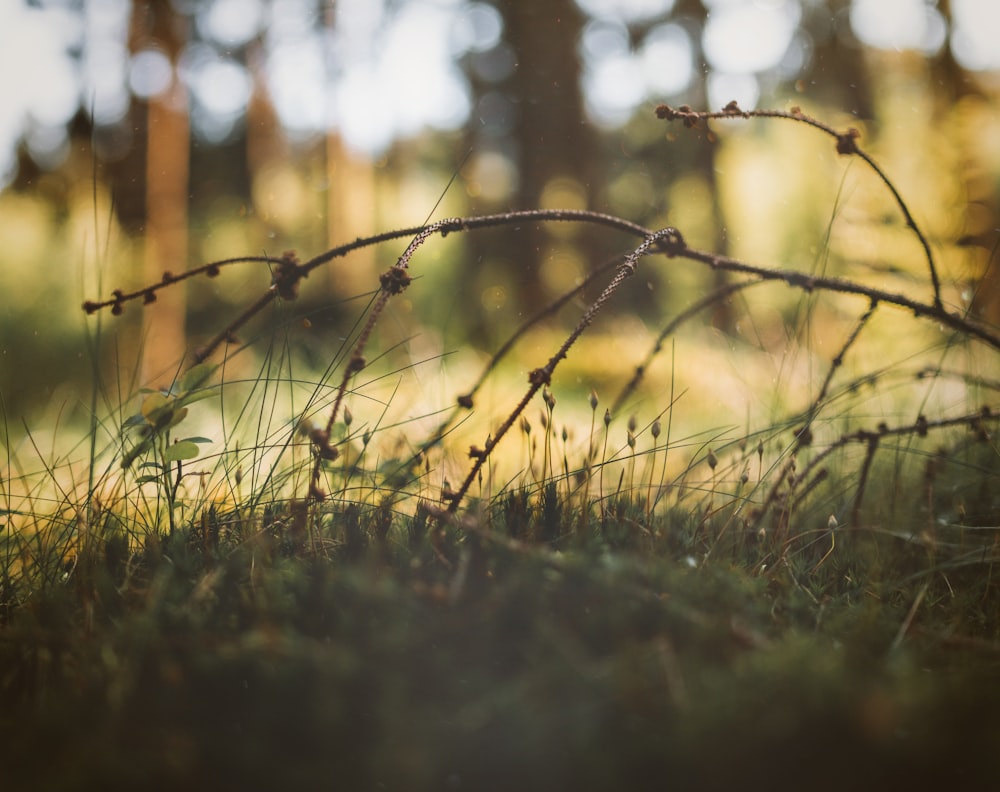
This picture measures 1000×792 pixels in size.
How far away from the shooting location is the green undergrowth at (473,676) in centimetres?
79

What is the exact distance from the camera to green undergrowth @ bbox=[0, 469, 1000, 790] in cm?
79

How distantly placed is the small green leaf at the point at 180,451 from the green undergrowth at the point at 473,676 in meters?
0.20

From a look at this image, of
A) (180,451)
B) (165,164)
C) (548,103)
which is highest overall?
(548,103)

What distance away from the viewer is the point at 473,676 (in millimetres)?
929

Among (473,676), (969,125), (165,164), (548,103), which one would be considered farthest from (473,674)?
(165,164)

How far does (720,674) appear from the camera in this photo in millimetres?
899

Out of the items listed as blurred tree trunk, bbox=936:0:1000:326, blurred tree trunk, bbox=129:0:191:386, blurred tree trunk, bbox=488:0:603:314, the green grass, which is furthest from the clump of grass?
blurred tree trunk, bbox=129:0:191:386

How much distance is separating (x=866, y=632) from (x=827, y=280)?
83 centimetres

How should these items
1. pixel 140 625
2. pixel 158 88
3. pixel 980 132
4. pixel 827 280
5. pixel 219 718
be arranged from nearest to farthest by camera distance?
1. pixel 219 718
2. pixel 140 625
3. pixel 827 280
4. pixel 980 132
5. pixel 158 88

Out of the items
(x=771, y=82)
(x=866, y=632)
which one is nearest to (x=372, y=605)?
(x=866, y=632)

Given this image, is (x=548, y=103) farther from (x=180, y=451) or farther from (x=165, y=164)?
(x=180, y=451)

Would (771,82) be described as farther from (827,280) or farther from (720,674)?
(720,674)

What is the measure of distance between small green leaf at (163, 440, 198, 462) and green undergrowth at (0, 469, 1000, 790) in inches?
7.7

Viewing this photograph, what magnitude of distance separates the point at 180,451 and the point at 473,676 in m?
0.88
